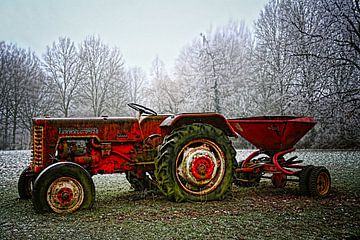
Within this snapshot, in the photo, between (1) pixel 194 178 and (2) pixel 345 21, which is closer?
(1) pixel 194 178

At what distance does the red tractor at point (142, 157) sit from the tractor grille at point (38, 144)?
16 mm

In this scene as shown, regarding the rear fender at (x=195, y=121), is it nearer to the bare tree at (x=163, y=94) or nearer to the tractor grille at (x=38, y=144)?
the tractor grille at (x=38, y=144)

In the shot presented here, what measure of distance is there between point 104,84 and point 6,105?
904 centimetres

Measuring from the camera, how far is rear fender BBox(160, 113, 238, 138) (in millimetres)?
5891

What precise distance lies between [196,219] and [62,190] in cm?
194

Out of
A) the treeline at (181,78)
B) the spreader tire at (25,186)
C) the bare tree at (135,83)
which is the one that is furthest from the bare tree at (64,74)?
the spreader tire at (25,186)

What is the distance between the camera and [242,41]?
116ft

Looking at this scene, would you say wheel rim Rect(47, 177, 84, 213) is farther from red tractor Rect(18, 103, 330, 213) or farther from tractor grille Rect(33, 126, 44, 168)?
tractor grille Rect(33, 126, 44, 168)

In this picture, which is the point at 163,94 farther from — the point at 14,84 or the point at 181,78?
the point at 14,84

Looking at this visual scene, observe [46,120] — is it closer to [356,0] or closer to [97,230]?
[97,230]

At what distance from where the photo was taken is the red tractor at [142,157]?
5098 millimetres

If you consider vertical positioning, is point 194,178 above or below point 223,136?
below

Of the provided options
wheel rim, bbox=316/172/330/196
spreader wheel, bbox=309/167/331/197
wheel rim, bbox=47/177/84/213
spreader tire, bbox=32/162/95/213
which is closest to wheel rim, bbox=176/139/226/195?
spreader tire, bbox=32/162/95/213

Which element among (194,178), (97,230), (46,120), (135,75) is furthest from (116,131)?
(135,75)
